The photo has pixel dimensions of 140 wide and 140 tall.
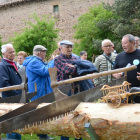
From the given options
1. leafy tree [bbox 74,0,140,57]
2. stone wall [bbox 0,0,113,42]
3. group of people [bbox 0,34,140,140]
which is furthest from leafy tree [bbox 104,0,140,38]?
group of people [bbox 0,34,140,140]

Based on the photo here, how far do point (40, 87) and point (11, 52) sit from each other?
982 mm

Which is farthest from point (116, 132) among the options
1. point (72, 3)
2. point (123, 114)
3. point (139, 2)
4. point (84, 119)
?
point (72, 3)

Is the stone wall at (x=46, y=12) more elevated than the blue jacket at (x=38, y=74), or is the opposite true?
the stone wall at (x=46, y=12)

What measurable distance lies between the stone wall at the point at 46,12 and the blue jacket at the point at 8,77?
83.3ft

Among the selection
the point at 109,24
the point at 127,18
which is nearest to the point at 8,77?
the point at 127,18

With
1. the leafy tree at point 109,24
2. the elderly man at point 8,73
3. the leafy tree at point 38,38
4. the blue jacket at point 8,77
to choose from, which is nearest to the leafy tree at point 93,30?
the leafy tree at point 109,24

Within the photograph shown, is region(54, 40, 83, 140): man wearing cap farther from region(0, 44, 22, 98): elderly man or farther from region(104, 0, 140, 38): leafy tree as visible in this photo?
region(104, 0, 140, 38): leafy tree

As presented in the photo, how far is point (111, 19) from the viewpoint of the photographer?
22688 millimetres

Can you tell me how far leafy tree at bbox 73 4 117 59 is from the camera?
77.0 ft

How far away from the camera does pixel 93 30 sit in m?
24.7

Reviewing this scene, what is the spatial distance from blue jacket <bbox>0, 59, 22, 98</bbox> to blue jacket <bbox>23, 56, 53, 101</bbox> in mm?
532

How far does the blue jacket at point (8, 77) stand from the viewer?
437 cm

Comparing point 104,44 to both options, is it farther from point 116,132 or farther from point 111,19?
point 111,19

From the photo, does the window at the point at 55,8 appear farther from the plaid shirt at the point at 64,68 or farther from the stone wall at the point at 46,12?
the plaid shirt at the point at 64,68
